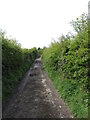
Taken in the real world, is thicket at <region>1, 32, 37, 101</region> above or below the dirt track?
above

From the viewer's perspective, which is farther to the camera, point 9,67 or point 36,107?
point 9,67

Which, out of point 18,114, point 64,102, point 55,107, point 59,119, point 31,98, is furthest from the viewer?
point 31,98

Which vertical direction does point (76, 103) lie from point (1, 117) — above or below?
above

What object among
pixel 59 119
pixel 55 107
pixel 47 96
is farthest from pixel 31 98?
pixel 59 119

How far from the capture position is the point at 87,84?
15.3ft

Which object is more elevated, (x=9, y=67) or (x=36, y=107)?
(x=9, y=67)

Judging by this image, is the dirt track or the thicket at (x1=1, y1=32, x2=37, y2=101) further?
the thicket at (x1=1, y1=32, x2=37, y2=101)

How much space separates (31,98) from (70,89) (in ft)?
6.22

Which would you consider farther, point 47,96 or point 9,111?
point 47,96

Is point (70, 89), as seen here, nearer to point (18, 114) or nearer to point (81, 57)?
point (81, 57)

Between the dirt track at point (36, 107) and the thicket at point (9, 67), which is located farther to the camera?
the thicket at point (9, 67)

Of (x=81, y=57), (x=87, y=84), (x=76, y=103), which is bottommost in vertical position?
(x=76, y=103)

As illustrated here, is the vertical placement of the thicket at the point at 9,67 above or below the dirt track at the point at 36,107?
above

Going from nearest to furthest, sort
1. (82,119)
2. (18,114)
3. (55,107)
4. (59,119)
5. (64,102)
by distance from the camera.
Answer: (82,119) → (59,119) → (18,114) → (55,107) → (64,102)
